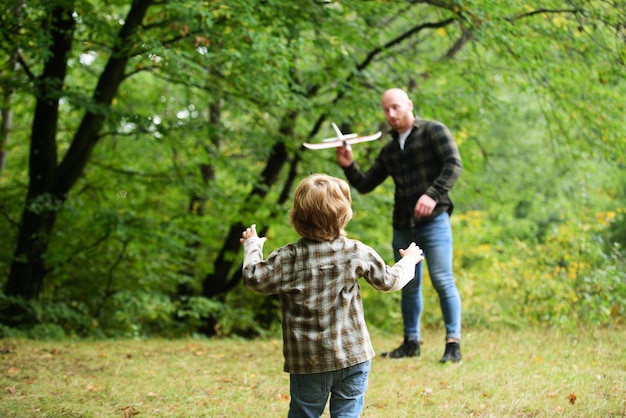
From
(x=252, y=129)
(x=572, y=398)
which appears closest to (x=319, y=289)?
(x=572, y=398)

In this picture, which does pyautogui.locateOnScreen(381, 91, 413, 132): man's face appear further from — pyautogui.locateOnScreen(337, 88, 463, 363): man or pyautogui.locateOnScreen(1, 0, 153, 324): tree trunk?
pyautogui.locateOnScreen(1, 0, 153, 324): tree trunk

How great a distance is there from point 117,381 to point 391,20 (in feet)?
21.4

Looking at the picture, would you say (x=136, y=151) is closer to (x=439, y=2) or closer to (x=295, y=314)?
(x=439, y=2)

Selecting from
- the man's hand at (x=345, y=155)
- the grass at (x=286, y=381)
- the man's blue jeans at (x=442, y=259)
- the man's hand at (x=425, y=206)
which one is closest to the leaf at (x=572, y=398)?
the grass at (x=286, y=381)

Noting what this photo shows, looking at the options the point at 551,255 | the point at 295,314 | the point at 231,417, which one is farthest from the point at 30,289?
the point at 551,255

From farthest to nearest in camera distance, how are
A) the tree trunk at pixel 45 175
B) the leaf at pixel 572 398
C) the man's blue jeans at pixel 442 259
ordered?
the tree trunk at pixel 45 175
the man's blue jeans at pixel 442 259
the leaf at pixel 572 398

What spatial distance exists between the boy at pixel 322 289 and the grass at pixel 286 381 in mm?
853

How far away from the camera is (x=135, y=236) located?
7.39 meters

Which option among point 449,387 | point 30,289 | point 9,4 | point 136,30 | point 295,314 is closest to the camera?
→ point 295,314

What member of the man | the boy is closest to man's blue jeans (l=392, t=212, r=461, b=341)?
the man

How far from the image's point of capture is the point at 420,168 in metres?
4.30

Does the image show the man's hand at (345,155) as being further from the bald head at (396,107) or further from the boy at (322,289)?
the boy at (322,289)

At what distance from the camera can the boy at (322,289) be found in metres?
2.38

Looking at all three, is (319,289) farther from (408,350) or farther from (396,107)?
(408,350)
